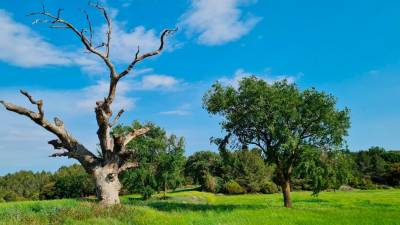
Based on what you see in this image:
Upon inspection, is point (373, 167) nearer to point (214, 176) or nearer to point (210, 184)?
point (214, 176)

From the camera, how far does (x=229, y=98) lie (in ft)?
117

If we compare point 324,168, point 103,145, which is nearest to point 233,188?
point 324,168

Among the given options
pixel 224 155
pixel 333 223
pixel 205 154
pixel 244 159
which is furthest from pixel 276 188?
pixel 333 223

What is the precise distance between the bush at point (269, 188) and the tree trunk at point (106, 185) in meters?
76.2

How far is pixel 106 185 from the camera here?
24078mm

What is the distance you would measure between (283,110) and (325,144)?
533 centimetres

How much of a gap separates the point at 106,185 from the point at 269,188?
3036 inches

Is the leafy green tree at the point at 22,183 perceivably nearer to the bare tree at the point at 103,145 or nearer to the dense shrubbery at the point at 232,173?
the dense shrubbery at the point at 232,173

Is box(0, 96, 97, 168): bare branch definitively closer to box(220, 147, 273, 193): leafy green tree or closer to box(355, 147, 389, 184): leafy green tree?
box(220, 147, 273, 193): leafy green tree

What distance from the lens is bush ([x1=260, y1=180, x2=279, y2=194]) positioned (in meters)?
96.1

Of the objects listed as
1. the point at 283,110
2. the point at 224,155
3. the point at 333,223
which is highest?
the point at 283,110

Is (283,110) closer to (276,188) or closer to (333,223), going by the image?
(333,223)

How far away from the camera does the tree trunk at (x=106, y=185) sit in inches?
938

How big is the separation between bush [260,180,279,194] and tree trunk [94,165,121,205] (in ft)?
250
